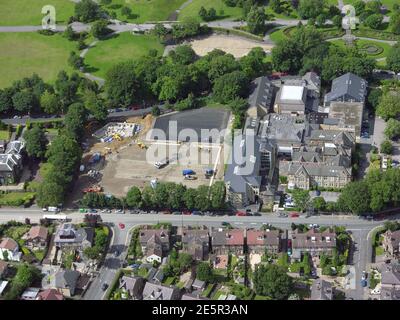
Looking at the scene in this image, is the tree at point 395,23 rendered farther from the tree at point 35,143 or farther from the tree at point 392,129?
the tree at point 35,143

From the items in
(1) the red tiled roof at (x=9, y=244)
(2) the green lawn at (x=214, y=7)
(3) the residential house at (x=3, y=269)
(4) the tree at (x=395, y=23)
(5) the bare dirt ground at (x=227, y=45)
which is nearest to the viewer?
(3) the residential house at (x=3, y=269)

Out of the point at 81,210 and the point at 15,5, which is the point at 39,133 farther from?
the point at 15,5

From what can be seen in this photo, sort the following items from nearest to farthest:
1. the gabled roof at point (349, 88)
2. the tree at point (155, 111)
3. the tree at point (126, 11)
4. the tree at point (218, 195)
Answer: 1. the tree at point (218, 195)
2. the gabled roof at point (349, 88)
3. the tree at point (155, 111)
4. the tree at point (126, 11)

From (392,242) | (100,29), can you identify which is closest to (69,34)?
(100,29)

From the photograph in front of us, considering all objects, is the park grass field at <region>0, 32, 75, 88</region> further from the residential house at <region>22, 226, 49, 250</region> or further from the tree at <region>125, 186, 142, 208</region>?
the residential house at <region>22, 226, 49, 250</region>

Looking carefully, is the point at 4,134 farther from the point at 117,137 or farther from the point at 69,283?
the point at 69,283

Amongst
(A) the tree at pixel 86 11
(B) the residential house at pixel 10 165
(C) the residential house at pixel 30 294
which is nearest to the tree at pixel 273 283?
(C) the residential house at pixel 30 294

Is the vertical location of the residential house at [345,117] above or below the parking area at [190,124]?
above
